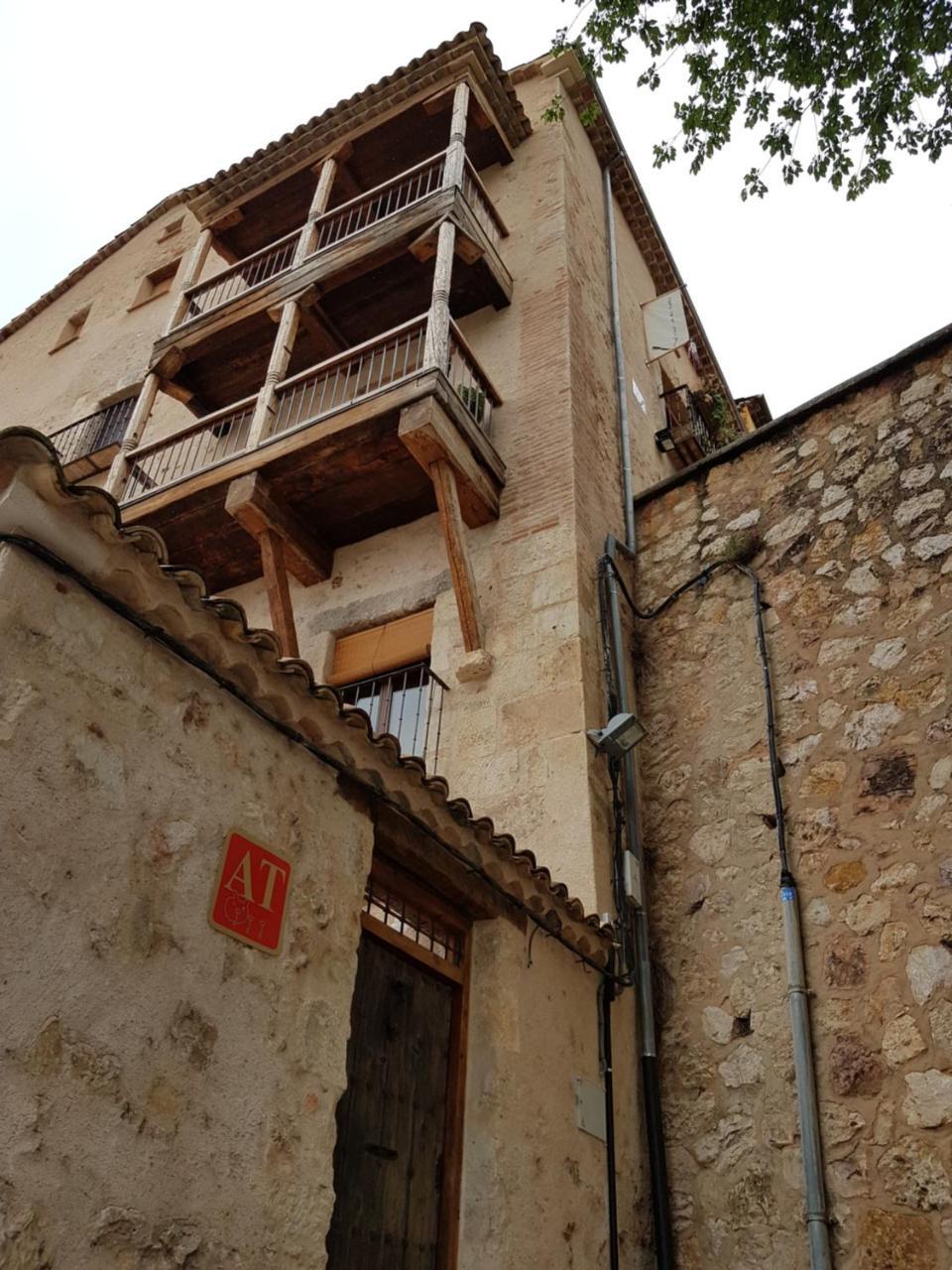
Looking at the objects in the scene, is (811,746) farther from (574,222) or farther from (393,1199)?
(574,222)

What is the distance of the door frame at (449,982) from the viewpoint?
4379 millimetres

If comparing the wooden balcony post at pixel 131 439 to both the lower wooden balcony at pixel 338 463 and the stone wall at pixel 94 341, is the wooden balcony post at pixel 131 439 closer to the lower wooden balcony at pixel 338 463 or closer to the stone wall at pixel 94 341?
the lower wooden balcony at pixel 338 463

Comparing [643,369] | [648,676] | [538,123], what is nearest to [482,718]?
[648,676]

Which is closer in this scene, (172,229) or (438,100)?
(438,100)

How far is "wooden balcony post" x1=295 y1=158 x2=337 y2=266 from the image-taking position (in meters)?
9.68

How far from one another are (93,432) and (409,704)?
28.4 ft

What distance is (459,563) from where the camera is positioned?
727cm

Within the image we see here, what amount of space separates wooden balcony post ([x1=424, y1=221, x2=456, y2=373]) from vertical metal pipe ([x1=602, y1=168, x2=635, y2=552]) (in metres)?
1.91

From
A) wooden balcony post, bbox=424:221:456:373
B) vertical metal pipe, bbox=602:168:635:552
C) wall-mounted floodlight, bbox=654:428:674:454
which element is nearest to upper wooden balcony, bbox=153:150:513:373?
wooden balcony post, bbox=424:221:456:373

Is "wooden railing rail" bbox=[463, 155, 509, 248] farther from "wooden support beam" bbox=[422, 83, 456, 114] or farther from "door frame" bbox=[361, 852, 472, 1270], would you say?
"door frame" bbox=[361, 852, 472, 1270]

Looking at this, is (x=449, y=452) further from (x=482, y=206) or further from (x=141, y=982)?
(x=141, y=982)

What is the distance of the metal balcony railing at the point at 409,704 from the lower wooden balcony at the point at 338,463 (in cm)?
131

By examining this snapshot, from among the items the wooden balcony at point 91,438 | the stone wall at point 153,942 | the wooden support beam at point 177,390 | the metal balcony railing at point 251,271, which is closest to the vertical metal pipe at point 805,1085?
the stone wall at point 153,942

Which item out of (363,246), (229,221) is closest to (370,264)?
(363,246)
